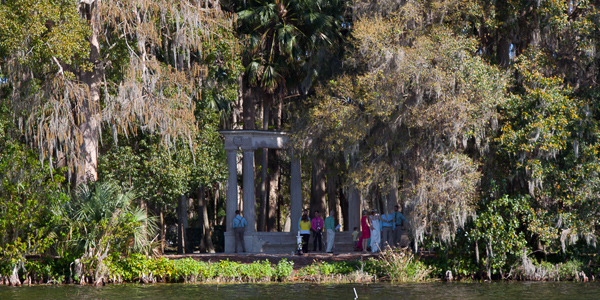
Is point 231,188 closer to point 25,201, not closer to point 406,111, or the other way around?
point 25,201

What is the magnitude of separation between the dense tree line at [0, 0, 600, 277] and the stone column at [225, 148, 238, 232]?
3.53 meters

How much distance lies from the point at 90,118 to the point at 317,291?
936cm

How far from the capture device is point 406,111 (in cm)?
1975

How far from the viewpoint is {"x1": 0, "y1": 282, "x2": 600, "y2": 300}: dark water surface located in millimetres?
14680

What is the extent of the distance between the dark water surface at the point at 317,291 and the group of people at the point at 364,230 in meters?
4.51

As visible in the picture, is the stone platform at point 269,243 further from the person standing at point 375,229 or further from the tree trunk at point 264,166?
the tree trunk at point 264,166

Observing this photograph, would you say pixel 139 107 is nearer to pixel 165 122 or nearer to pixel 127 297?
pixel 165 122

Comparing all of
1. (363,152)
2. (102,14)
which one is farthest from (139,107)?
(363,152)

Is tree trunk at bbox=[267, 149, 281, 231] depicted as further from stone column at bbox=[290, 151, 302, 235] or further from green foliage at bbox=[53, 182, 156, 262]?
green foliage at bbox=[53, 182, 156, 262]

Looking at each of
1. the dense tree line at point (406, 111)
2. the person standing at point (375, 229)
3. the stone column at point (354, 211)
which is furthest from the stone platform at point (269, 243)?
the dense tree line at point (406, 111)

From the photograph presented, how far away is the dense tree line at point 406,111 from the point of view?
18406mm

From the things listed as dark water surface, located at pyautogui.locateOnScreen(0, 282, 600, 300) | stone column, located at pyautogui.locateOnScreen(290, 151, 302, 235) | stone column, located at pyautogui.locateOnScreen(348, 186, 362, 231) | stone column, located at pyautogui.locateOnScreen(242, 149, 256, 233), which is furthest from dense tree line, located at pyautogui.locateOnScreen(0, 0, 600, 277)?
stone column, located at pyautogui.locateOnScreen(348, 186, 362, 231)

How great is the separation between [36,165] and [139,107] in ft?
10.7

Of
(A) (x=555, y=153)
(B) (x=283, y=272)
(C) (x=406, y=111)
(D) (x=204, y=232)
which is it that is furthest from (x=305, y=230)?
(D) (x=204, y=232)
